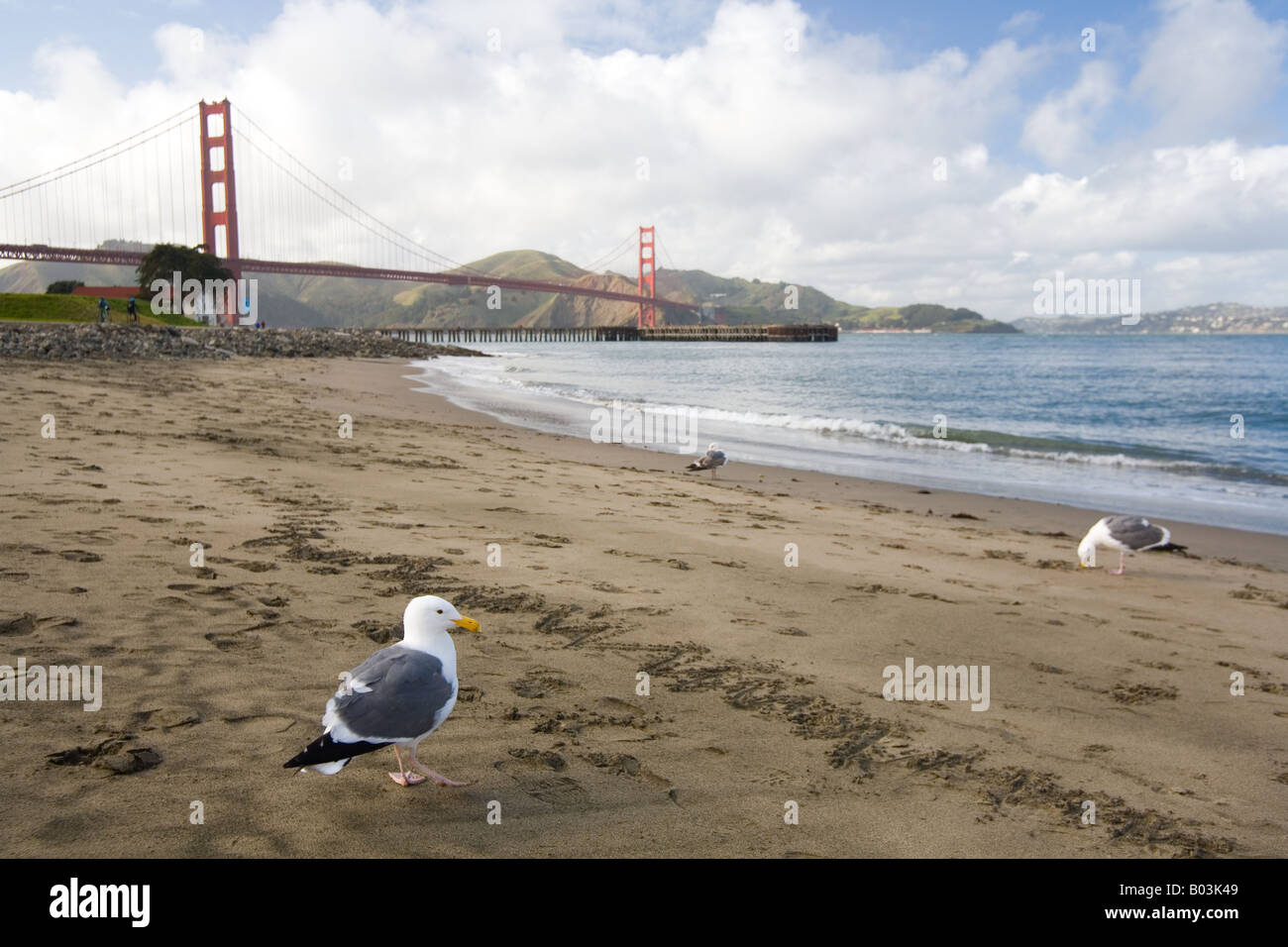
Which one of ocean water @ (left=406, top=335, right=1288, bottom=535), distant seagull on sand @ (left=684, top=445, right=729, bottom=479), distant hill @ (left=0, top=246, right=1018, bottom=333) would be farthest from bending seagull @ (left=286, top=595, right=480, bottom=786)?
distant hill @ (left=0, top=246, right=1018, bottom=333)

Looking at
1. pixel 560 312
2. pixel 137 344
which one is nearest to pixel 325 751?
pixel 137 344

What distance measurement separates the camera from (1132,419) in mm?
22812

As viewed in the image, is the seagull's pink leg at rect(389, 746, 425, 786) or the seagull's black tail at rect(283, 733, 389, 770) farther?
the seagull's pink leg at rect(389, 746, 425, 786)

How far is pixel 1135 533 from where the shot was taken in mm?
7000

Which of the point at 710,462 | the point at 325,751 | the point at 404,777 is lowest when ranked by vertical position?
the point at 404,777

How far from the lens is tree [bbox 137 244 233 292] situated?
49.3m

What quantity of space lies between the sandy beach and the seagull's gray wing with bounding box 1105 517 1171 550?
289mm

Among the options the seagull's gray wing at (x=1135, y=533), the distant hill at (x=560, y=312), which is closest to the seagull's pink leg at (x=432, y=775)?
the seagull's gray wing at (x=1135, y=533)

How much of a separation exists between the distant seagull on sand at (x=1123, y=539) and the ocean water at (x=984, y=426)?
3.19m

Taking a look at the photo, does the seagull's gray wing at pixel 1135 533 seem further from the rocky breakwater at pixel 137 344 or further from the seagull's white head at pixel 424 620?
the rocky breakwater at pixel 137 344

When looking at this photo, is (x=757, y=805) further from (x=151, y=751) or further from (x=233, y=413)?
(x=233, y=413)

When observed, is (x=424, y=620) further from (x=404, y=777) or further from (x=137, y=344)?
(x=137, y=344)

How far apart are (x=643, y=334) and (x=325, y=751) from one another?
387 feet

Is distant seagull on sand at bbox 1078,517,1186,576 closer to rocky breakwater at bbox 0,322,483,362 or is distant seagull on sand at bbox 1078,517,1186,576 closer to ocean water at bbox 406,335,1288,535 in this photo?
ocean water at bbox 406,335,1288,535
